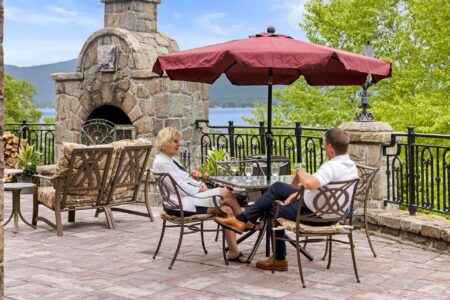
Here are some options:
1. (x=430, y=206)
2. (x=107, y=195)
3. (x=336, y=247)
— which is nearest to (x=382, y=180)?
(x=430, y=206)

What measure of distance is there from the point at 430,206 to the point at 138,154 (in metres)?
3.73

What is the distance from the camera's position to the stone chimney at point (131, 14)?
11508mm

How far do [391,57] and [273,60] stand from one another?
2159cm

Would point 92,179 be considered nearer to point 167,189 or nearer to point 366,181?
point 167,189

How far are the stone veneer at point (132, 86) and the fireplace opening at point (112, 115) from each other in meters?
0.41

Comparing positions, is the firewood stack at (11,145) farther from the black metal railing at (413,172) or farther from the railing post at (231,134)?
the black metal railing at (413,172)

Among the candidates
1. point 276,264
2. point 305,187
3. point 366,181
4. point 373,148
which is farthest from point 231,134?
point 305,187

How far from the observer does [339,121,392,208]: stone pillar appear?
8.21 m

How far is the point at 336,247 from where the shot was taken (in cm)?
712

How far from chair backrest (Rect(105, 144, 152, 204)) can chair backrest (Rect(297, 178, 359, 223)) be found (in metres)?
3.38

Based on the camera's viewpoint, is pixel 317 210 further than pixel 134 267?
No

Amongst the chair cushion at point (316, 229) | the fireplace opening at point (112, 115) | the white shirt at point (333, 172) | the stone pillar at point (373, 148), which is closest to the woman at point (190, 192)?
the chair cushion at point (316, 229)

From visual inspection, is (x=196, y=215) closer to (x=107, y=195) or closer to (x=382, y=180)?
(x=107, y=195)

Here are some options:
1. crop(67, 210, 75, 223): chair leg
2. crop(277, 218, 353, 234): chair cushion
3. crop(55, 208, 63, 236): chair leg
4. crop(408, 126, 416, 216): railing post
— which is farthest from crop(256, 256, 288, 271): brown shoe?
crop(67, 210, 75, 223): chair leg
